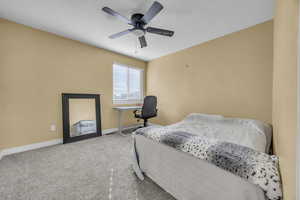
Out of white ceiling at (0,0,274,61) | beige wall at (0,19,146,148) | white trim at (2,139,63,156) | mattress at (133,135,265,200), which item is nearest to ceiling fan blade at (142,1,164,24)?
white ceiling at (0,0,274,61)

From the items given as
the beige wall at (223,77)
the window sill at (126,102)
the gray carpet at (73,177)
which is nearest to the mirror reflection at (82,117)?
the gray carpet at (73,177)

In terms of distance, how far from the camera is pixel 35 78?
7.82 ft

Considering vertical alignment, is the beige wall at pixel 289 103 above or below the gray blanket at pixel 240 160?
above

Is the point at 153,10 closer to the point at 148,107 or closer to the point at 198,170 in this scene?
the point at 198,170

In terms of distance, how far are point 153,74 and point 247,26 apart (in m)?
2.65

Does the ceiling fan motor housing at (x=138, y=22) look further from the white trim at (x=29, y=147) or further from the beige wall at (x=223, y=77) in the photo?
the white trim at (x=29, y=147)

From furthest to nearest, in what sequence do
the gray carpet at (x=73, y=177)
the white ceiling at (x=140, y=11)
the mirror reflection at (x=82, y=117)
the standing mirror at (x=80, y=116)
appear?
the mirror reflection at (x=82, y=117)
the standing mirror at (x=80, y=116)
the white ceiling at (x=140, y=11)
the gray carpet at (x=73, y=177)

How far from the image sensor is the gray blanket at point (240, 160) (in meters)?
0.69

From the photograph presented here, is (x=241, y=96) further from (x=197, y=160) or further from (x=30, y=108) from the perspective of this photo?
(x=30, y=108)

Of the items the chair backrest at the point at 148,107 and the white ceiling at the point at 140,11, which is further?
the chair backrest at the point at 148,107

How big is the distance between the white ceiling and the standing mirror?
56.8 inches

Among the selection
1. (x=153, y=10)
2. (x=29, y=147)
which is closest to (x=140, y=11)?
(x=153, y=10)

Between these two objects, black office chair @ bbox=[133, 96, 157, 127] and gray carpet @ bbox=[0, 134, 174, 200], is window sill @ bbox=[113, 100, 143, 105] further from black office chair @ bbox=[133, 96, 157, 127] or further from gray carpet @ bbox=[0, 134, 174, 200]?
gray carpet @ bbox=[0, 134, 174, 200]

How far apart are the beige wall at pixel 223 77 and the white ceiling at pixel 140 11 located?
29cm
